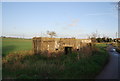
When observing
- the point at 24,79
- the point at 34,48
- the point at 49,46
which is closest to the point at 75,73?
the point at 24,79

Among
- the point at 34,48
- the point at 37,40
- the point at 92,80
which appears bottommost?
the point at 92,80

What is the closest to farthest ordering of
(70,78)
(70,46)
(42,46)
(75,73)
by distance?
1. (70,78)
2. (75,73)
3. (42,46)
4. (70,46)

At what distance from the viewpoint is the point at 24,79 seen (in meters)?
5.93

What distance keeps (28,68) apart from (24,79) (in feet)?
6.55

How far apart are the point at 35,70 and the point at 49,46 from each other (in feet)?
29.6

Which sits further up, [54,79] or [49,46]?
[49,46]

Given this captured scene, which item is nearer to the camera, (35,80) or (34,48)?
(35,80)

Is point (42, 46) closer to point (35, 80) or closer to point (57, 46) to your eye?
point (57, 46)

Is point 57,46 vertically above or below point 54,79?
above

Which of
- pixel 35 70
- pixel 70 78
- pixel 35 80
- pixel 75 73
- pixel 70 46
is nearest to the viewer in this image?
pixel 35 80

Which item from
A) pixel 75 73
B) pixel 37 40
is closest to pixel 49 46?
pixel 37 40

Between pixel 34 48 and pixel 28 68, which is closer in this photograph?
pixel 28 68

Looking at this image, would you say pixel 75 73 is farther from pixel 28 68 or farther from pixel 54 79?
pixel 28 68

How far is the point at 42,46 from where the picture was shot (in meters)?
16.3
